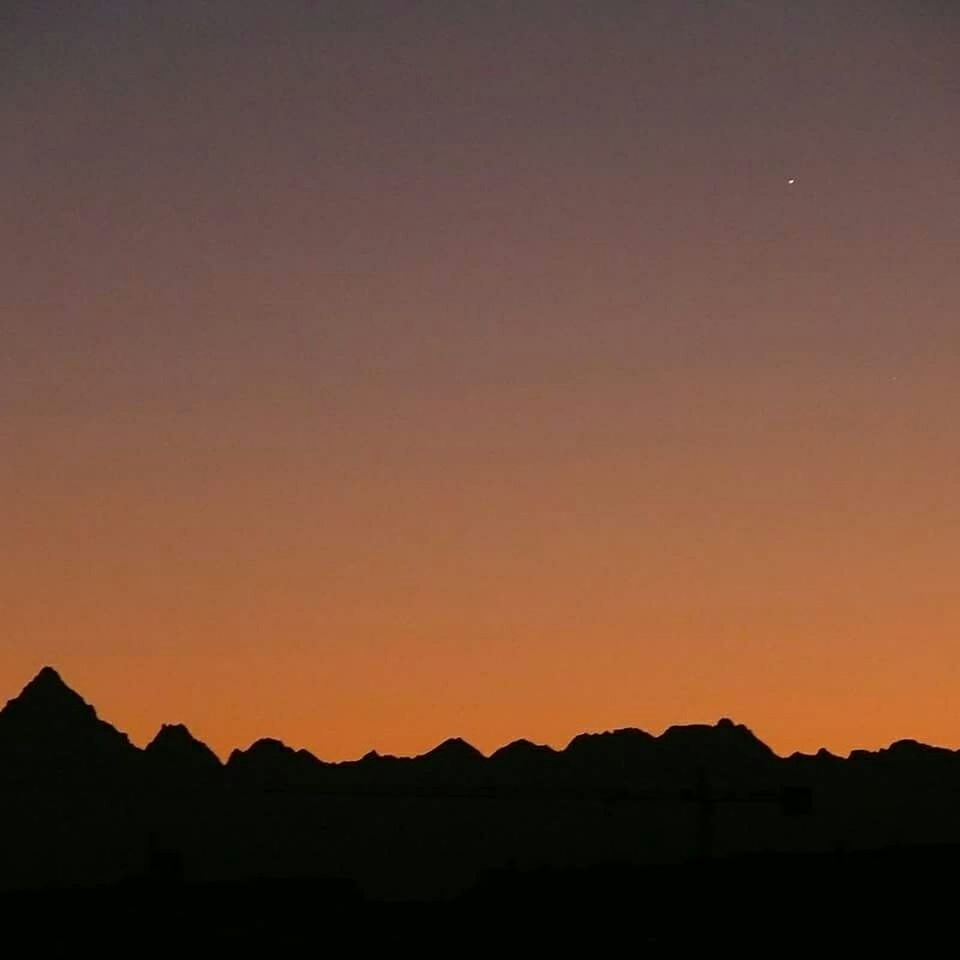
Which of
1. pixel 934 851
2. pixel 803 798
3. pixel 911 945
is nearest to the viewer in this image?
pixel 911 945

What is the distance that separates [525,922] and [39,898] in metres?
29.4

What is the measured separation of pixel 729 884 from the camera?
13400cm

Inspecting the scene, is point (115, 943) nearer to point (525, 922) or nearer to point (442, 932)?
point (442, 932)

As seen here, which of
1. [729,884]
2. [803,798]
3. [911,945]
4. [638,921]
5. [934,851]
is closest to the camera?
[911,945]

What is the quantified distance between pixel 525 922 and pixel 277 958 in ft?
68.4

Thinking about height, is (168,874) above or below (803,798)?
below

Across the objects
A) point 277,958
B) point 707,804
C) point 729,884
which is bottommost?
point 277,958

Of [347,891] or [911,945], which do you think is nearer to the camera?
[911,945]

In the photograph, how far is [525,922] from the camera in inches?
5064

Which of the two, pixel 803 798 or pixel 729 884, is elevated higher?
pixel 803 798

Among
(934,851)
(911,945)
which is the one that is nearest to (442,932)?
(911,945)

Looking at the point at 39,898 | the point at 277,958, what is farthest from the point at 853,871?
the point at 39,898

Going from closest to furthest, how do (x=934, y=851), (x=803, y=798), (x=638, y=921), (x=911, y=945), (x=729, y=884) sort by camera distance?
(x=911, y=945) < (x=638, y=921) < (x=729, y=884) < (x=934, y=851) < (x=803, y=798)

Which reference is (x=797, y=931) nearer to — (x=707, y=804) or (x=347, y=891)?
(x=347, y=891)
